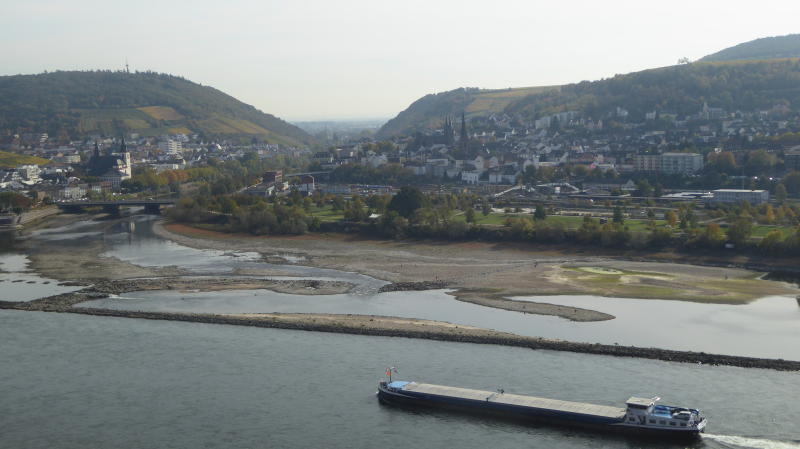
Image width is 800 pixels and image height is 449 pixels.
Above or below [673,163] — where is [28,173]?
above

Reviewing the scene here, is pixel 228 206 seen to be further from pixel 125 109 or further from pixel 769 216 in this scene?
pixel 125 109

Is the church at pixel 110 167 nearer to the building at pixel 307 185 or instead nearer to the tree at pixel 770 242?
the building at pixel 307 185

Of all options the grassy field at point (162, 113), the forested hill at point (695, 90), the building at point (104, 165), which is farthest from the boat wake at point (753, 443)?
the grassy field at point (162, 113)

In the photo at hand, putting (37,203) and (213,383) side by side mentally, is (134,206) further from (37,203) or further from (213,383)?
(213,383)

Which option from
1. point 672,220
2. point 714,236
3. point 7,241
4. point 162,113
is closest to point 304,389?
point 714,236

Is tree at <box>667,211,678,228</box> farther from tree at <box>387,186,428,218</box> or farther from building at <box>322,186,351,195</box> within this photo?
building at <box>322,186,351,195</box>

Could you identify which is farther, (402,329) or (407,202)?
(407,202)

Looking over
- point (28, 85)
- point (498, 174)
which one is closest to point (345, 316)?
point (498, 174)
